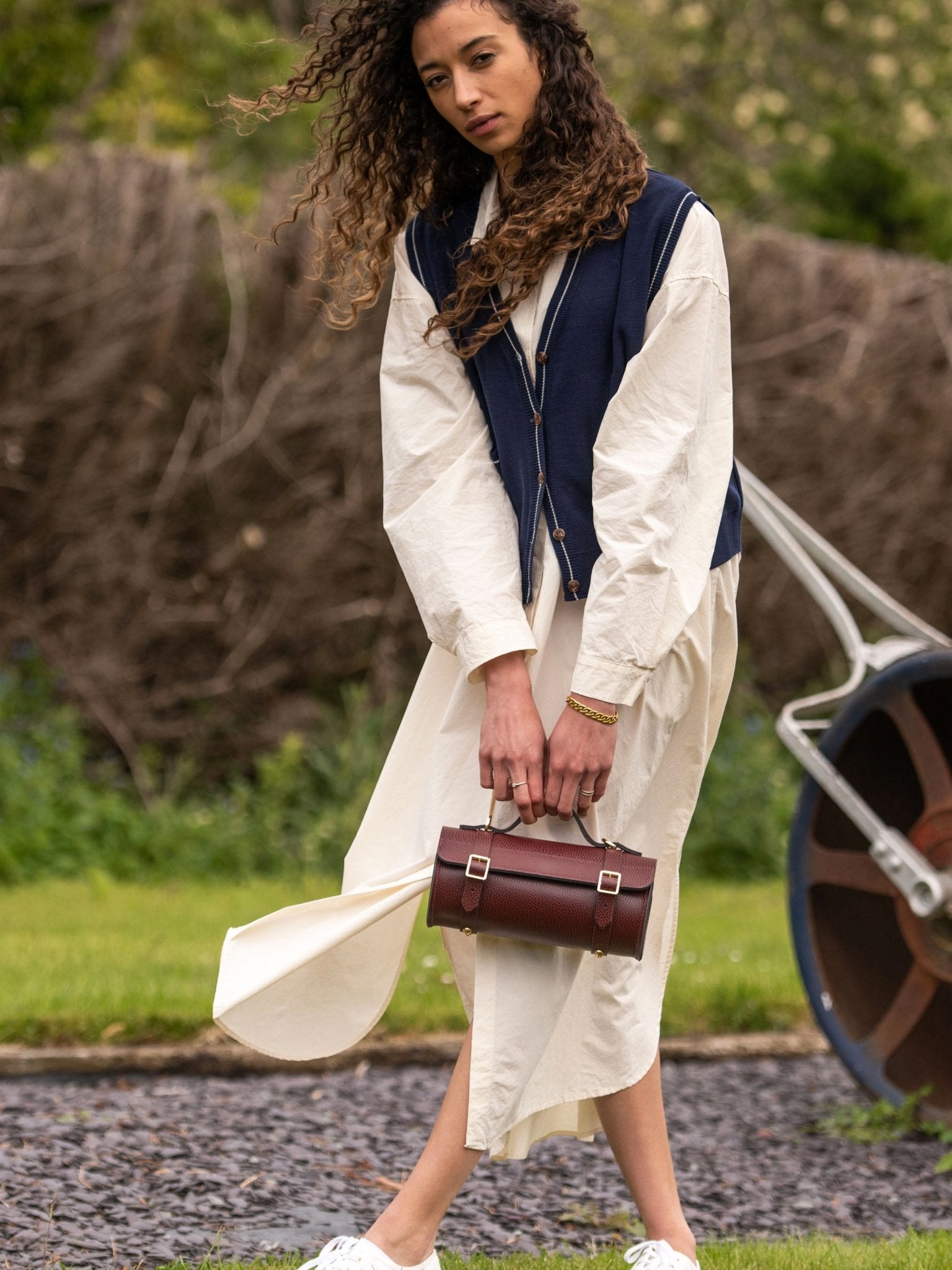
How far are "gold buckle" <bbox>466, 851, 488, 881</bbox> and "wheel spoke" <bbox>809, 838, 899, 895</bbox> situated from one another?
1674 millimetres

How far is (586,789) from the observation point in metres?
2.29

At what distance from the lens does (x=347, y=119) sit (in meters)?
2.66

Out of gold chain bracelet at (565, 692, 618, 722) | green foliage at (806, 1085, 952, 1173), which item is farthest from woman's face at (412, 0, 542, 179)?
green foliage at (806, 1085, 952, 1173)

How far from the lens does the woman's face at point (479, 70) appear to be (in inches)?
92.2

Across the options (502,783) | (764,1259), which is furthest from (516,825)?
(764,1259)

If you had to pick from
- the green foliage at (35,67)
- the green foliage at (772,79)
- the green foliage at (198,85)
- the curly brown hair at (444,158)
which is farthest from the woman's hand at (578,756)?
the green foliage at (772,79)

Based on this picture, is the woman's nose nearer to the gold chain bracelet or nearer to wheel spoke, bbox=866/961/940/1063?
the gold chain bracelet

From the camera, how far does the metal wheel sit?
11.6ft

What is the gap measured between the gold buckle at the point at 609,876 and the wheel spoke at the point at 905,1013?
1596 millimetres

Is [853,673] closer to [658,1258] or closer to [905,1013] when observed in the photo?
[905,1013]

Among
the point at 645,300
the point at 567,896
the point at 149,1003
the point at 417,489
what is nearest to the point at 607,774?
the point at 567,896

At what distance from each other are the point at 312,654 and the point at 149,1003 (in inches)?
128

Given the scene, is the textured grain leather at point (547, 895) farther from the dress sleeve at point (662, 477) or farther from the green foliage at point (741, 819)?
the green foliage at point (741, 819)

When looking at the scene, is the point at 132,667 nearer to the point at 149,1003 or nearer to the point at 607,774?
the point at 149,1003
